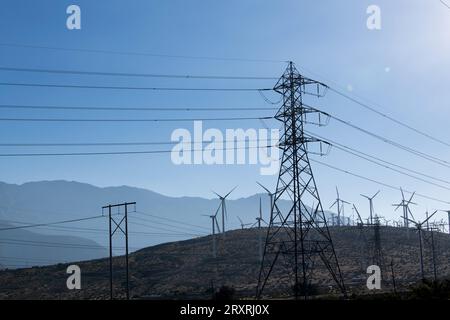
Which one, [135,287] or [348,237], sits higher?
[348,237]

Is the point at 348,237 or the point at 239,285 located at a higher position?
the point at 348,237

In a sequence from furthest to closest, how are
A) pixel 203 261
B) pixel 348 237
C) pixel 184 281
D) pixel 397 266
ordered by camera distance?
pixel 348 237, pixel 203 261, pixel 397 266, pixel 184 281

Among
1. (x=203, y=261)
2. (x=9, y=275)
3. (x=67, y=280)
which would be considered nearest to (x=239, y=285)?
(x=203, y=261)
